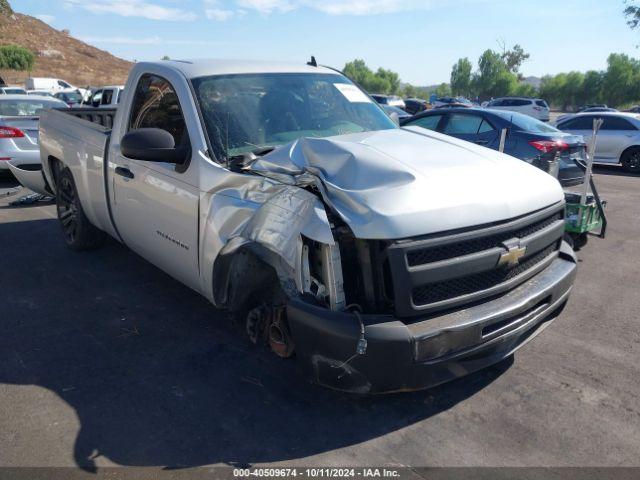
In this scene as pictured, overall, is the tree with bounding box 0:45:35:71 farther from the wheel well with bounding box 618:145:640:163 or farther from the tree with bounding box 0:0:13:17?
the wheel well with bounding box 618:145:640:163

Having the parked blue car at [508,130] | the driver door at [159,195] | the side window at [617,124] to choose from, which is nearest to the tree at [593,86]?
the side window at [617,124]

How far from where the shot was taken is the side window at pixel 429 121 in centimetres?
996

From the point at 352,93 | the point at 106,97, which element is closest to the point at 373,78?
the point at 106,97

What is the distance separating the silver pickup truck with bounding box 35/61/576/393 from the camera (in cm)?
266

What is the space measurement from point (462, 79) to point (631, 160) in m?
115

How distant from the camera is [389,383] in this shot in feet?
8.84

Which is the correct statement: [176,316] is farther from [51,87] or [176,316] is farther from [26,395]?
[51,87]


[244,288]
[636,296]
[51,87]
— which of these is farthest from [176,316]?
[51,87]

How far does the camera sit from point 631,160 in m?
13.9

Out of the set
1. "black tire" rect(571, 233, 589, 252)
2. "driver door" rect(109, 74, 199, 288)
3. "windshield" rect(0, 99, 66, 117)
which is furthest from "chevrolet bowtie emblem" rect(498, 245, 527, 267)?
"windshield" rect(0, 99, 66, 117)

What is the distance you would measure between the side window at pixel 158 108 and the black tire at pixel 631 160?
1343cm

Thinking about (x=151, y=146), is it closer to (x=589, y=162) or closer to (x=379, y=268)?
(x=379, y=268)

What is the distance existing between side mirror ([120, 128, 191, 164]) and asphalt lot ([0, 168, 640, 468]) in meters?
1.38

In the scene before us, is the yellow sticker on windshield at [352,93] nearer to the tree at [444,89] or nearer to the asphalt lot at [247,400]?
the asphalt lot at [247,400]
